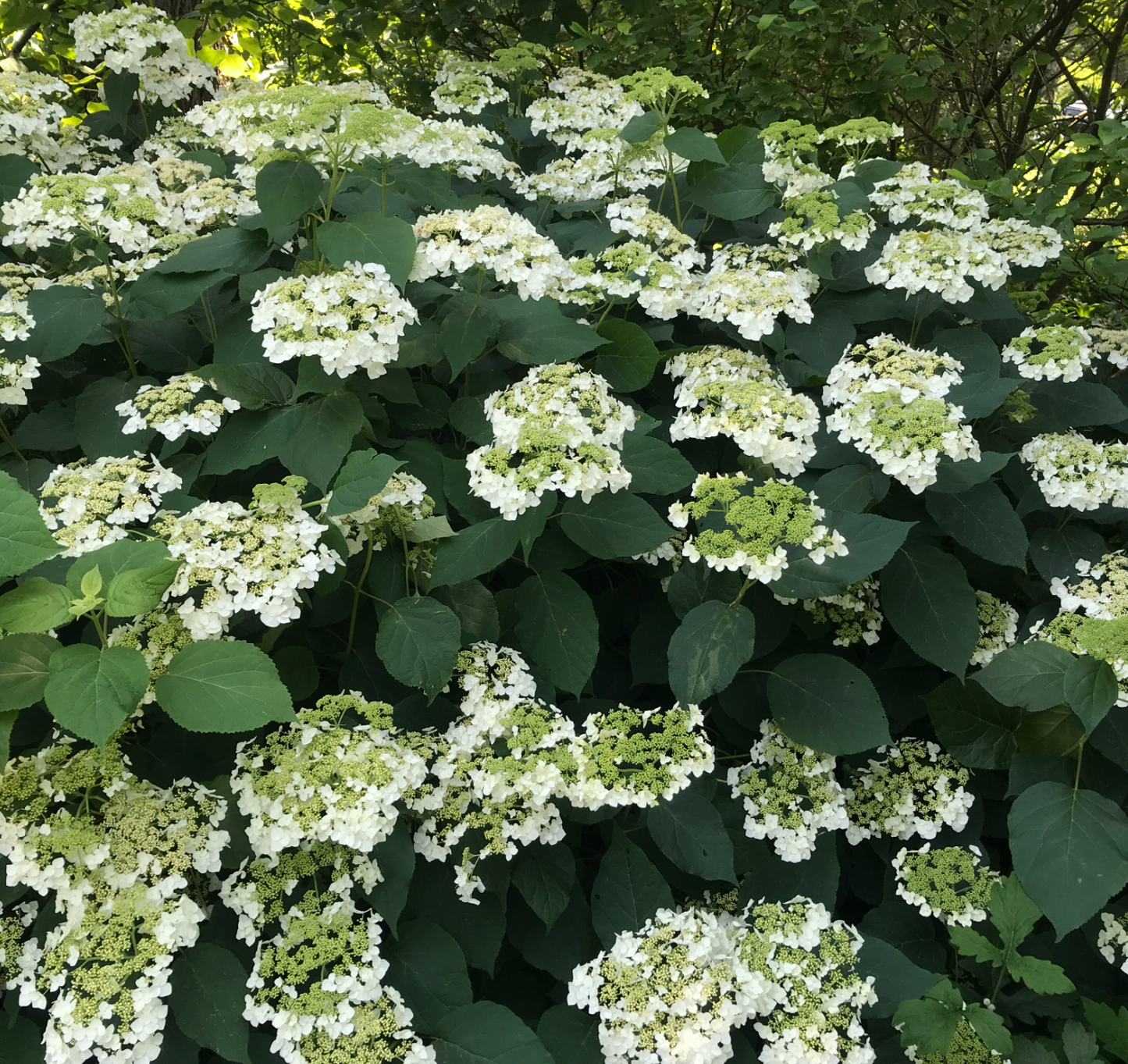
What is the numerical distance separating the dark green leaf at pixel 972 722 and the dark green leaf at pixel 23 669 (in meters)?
2.10

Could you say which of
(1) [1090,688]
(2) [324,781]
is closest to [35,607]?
(2) [324,781]

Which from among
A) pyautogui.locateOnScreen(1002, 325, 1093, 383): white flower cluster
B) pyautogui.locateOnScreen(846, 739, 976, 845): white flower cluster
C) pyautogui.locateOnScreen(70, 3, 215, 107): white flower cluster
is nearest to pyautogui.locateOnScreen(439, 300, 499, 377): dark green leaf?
pyautogui.locateOnScreen(846, 739, 976, 845): white flower cluster

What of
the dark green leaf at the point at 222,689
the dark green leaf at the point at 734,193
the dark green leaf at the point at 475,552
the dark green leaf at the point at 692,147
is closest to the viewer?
the dark green leaf at the point at 222,689

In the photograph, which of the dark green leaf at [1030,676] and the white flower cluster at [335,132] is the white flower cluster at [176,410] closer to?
the white flower cluster at [335,132]

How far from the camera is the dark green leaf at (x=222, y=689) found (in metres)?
1.59

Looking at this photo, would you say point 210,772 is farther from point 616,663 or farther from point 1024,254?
point 1024,254

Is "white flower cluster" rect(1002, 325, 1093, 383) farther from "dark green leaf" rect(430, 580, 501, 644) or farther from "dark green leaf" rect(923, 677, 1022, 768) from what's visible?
"dark green leaf" rect(430, 580, 501, 644)

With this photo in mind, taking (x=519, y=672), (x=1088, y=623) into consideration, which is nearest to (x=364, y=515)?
(x=519, y=672)

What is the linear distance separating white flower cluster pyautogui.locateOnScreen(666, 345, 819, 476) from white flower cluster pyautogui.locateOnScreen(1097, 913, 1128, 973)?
4.47ft

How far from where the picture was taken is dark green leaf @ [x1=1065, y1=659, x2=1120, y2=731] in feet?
6.44

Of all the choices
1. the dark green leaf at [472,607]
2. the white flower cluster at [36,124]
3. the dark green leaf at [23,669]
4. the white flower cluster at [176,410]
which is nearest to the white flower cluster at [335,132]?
the white flower cluster at [36,124]

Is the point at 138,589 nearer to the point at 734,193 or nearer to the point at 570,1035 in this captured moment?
the point at 570,1035

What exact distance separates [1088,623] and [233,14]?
4.66 meters

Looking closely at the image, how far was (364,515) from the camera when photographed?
2.08 m
